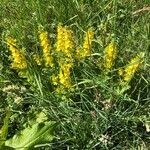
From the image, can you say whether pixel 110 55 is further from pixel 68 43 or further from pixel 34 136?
pixel 34 136

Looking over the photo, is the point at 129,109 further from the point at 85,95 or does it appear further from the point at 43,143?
the point at 43,143

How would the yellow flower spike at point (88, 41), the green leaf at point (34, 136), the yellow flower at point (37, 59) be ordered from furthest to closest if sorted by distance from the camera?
the yellow flower at point (37, 59) < the yellow flower spike at point (88, 41) < the green leaf at point (34, 136)

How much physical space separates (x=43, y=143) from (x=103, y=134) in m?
0.43

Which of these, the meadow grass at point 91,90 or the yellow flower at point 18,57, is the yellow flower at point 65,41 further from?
the yellow flower at point 18,57

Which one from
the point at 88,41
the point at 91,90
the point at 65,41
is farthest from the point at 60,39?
the point at 91,90

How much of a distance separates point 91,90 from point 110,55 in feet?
0.99

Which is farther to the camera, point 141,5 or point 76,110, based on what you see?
point 141,5

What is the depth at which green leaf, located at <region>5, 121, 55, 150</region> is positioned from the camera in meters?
2.82

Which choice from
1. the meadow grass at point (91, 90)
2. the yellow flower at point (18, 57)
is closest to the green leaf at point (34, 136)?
the meadow grass at point (91, 90)

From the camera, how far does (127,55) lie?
3.36 metres

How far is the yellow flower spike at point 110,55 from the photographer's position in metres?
3.06

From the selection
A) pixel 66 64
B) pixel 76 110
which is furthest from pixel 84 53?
pixel 76 110

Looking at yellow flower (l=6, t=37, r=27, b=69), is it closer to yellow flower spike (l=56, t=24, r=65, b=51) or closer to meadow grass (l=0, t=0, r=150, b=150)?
meadow grass (l=0, t=0, r=150, b=150)

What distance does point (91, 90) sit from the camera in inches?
127
